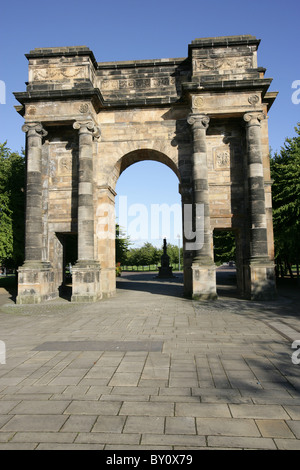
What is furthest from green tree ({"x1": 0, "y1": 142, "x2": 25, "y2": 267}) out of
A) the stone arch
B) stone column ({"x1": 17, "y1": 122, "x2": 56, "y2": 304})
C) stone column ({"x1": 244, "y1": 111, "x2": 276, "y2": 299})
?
stone column ({"x1": 244, "y1": 111, "x2": 276, "y2": 299})

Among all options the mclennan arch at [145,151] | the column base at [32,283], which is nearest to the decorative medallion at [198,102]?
the mclennan arch at [145,151]

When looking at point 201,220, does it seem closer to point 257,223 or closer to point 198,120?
point 257,223

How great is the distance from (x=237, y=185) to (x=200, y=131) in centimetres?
294

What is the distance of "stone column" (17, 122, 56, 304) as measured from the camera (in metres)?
12.8

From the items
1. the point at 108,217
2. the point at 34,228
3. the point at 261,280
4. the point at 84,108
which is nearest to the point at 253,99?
the point at 84,108

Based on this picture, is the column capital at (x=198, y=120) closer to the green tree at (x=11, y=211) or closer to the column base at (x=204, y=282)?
the column base at (x=204, y=282)

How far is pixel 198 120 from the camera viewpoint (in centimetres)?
1340

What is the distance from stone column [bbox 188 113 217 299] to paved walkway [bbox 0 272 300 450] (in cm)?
450

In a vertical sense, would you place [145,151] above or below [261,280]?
above

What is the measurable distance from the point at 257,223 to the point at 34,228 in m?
9.39

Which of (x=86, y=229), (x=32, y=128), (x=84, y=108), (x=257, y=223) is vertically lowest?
(x=86, y=229)

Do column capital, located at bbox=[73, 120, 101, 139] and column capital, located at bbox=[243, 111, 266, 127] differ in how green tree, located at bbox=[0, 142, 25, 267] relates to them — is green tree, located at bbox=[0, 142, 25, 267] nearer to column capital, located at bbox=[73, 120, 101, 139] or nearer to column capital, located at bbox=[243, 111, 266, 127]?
column capital, located at bbox=[73, 120, 101, 139]

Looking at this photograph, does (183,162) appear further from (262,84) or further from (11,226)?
(11,226)

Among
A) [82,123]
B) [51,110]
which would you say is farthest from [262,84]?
[51,110]
